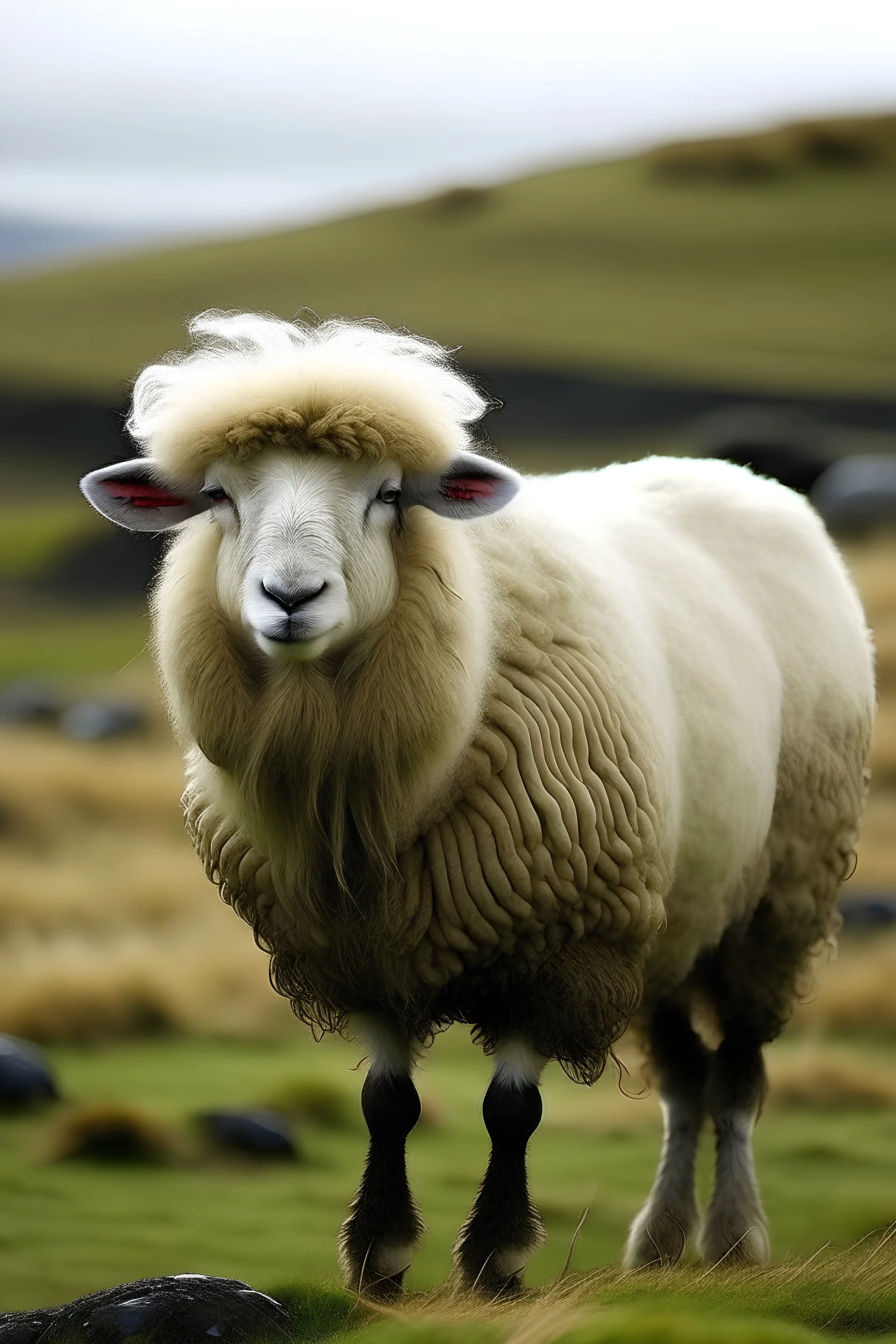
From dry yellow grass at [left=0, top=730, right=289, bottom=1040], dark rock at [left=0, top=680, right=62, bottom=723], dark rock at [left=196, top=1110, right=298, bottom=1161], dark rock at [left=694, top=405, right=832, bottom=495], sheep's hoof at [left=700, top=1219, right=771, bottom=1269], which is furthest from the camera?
dark rock at [left=694, top=405, right=832, bottom=495]

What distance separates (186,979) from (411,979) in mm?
6393

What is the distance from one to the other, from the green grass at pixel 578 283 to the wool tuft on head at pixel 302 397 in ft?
81.1

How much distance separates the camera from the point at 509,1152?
14.3 feet

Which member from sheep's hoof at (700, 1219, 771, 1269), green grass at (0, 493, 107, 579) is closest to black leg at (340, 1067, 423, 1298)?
sheep's hoof at (700, 1219, 771, 1269)

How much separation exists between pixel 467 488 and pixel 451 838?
92cm

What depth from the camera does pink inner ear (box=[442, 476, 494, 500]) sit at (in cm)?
400

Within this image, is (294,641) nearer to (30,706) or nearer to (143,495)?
(143,495)

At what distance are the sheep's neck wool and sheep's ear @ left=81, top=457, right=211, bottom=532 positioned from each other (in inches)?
13.4

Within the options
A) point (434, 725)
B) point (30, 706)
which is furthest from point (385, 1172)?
point (30, 706)

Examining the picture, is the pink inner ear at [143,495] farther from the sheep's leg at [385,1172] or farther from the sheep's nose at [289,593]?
the sheep's leg at [385,1172]

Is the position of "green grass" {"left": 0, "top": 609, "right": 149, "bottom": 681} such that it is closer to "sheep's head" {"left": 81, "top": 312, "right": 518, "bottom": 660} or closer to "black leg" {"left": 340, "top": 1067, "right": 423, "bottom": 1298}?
"black leg" {"left": 340, "top": 1067, "right": 423, "bottom": 1298}

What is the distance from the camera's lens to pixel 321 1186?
700 centimetres

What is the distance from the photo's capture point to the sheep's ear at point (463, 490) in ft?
13.0

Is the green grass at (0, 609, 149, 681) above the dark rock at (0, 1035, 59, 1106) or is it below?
above
